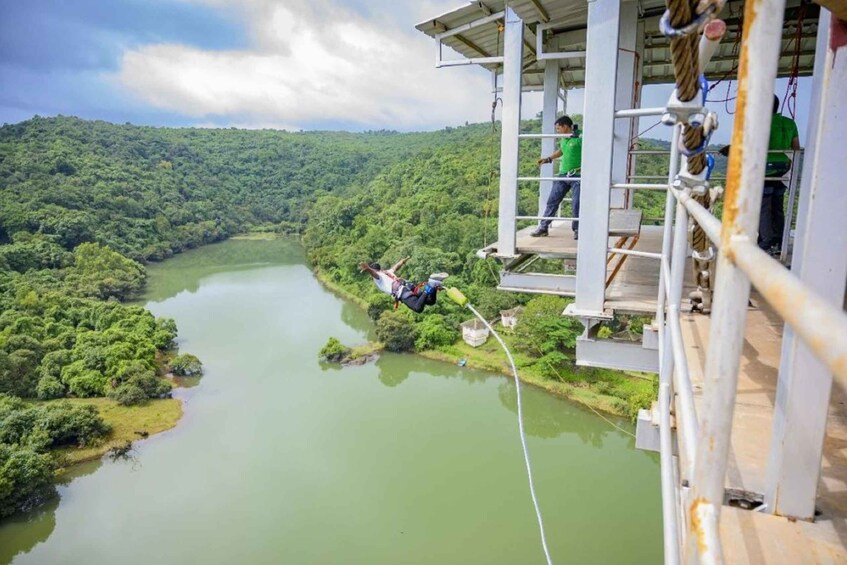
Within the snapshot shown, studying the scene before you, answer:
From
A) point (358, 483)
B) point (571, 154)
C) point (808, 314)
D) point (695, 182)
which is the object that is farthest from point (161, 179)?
point (808, 314)

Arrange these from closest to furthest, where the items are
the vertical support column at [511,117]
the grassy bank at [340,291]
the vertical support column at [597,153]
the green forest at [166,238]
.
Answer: the vertical support column at [597,153], the vertical support column at [511,117], the green forest at [166,238], the grassy bank at [340,291]

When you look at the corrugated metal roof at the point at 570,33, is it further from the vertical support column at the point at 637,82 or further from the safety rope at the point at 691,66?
the safety rope at the point at 691,66

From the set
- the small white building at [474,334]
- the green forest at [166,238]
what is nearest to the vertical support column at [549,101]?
the green forest at [166,238]

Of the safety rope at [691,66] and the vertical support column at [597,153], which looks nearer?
the safety rope at [691,66]

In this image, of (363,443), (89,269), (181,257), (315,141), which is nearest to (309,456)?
(363,443)

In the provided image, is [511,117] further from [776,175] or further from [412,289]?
[776,175]

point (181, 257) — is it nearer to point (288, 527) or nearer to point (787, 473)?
point (288, 527)
